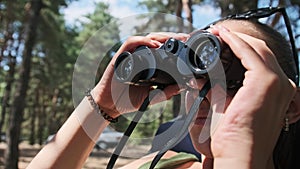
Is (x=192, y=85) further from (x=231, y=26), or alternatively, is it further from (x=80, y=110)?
(x=80, y=110)

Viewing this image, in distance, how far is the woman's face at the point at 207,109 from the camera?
833mm

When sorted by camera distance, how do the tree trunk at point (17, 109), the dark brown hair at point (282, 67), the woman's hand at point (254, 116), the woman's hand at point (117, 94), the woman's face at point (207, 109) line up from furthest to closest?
the tree trunk at point (17, 109), the woman's hand at point (117, 94), the dark brown hair at point (282, 67), the woman's face at point (207, 109), the woman's hand at point (254, 116)

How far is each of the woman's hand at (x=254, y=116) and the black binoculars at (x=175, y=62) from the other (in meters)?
0.06

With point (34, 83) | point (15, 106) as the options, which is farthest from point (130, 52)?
point (34, 83)

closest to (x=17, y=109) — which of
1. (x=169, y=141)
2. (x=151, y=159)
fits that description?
(x=151, y=159)

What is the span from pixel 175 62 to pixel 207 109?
0.12 metres

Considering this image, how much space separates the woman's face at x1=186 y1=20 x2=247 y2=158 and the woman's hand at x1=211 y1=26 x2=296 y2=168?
0.24 feet

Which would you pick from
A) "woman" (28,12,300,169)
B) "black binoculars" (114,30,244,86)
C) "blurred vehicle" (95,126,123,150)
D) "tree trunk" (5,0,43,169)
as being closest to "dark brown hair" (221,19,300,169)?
"woman" (28,12,300,169)

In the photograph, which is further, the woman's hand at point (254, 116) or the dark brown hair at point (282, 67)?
the dark brown hair at point (282, 67)

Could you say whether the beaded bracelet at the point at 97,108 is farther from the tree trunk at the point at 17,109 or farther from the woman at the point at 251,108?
the tree trunk at the point at 17,109

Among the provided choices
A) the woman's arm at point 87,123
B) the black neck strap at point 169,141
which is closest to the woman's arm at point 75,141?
the woman's arm at point 87,123

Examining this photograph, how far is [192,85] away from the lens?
89 centimetres

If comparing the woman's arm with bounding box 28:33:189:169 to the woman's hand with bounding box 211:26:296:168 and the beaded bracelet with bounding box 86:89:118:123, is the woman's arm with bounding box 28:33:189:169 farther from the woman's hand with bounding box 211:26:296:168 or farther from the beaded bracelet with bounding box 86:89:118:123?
the woman's hand with bounding box 211:26:296:168

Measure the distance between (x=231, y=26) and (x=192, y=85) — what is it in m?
0.21
